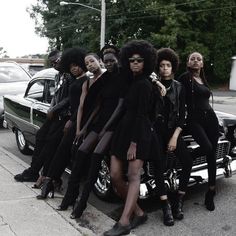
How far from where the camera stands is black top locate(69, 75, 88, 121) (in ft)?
16.3

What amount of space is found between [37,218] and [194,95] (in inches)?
84.5

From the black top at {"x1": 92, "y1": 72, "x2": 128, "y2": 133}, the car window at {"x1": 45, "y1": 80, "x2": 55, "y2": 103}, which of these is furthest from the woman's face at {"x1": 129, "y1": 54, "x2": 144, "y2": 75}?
the car window at {"x1": 45, "y1": 80, "x2": 55, "y2": 103}

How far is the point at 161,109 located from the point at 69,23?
3739 centimetres

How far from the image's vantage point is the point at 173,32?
102 feet

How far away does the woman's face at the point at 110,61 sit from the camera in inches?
182

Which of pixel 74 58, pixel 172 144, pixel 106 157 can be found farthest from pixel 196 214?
pixel 74 58

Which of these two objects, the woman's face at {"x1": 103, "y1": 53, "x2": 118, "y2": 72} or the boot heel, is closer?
the woman's face at {"x1": 103, "y1": 53, "x2": 118, "y2": 72}

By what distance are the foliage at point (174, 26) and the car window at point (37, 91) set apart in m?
23.9

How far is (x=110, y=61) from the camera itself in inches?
182

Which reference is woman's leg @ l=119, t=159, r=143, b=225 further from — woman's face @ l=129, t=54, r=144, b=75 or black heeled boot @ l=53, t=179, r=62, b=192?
black heeled boot @ l=53, t=179, r=62, b=192

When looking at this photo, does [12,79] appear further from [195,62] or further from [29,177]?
→ [195,62]

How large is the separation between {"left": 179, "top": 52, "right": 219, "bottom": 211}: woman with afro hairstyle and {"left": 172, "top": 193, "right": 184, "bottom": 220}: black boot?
0.40 metres

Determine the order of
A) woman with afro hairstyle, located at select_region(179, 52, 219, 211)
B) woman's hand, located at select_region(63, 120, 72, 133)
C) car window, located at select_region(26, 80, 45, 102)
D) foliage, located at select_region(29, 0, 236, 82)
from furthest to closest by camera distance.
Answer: foliage, located at select_region(29, 0, 236, 82) → car window, located at select_region(26, 80, 45, 102) → woman's hand, located at select_region(63, 120, 72, 133) → woman with afro hairstyle, located at select_region(179, 52, 219, 211)

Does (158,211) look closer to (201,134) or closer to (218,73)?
(201,134)
